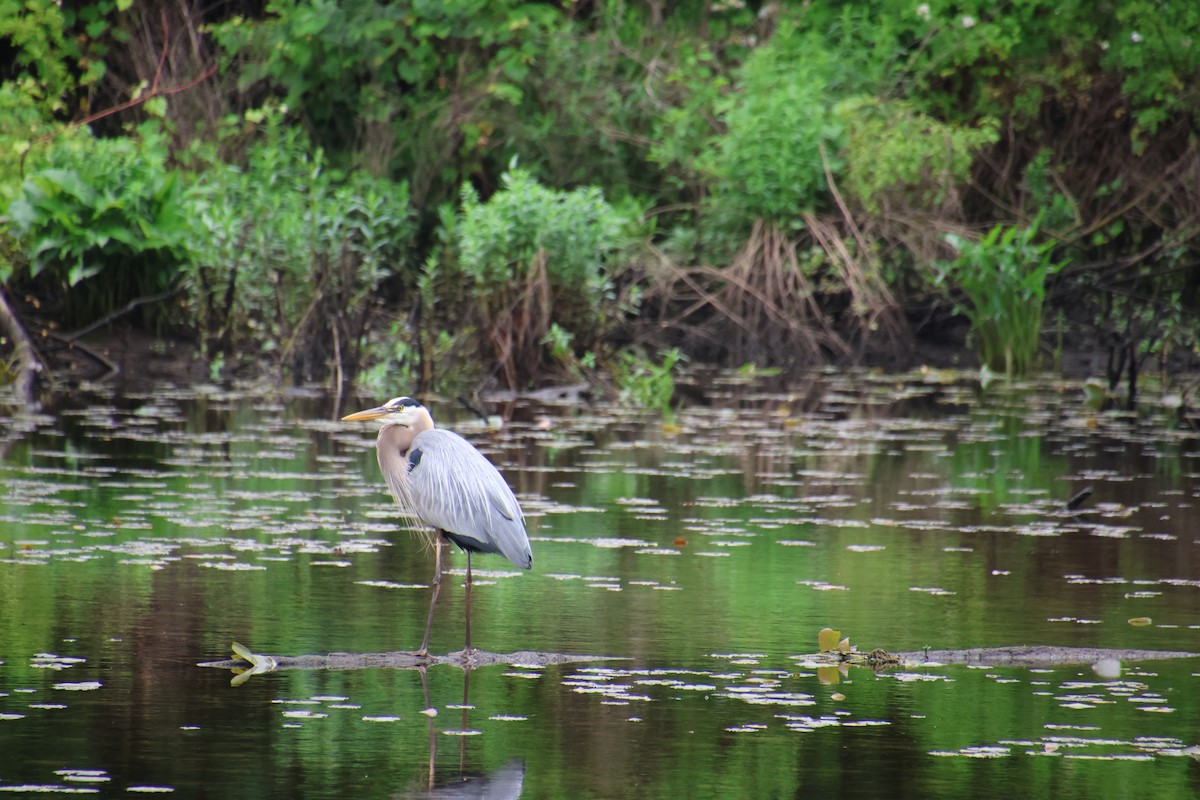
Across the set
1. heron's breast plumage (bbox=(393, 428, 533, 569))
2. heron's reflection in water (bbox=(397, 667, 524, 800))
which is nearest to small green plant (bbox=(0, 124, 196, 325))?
heron's breast plumage (bbox=(393, 428, 533, 569))

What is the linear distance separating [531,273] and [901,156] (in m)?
5.33

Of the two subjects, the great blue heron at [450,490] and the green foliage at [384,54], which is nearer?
the great blue heron at [450,490]

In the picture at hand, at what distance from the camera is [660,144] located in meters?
22.0

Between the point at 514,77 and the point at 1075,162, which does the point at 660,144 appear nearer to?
the point at 514,77

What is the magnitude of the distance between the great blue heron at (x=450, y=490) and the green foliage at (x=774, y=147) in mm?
13230

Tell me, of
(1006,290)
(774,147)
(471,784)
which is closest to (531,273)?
(774,147)

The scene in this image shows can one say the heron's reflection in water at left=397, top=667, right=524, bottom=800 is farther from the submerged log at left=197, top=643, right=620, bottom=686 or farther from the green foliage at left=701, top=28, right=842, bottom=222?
the green foliage at left=701, top=28, right=842, bottom=222

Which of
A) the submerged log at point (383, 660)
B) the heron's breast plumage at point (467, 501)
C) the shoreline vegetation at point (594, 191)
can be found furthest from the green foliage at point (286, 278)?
the submerged log at point (383, 660)

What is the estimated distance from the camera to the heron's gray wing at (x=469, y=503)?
21.8ft

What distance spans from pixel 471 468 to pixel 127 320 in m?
12.0

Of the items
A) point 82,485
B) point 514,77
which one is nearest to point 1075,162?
point 514,77

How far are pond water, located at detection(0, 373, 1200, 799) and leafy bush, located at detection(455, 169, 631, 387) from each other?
10.3ft

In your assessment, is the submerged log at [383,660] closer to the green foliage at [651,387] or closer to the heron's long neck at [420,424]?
the heron's long neck at [420,424]

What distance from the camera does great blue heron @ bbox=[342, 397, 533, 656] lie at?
21.8ft
